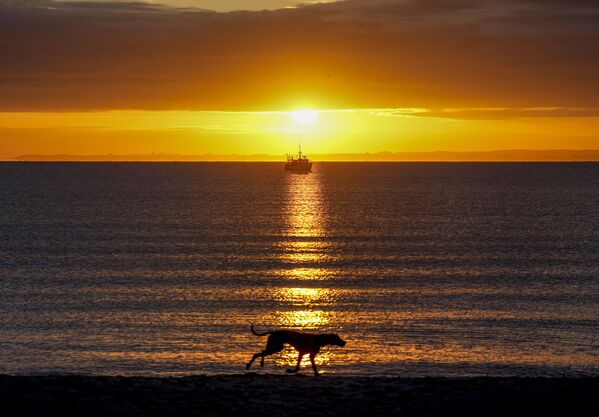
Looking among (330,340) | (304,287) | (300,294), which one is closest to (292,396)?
(330,340)

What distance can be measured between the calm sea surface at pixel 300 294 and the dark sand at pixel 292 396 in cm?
1340

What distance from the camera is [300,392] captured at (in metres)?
18.6

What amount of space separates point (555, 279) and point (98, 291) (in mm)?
34749

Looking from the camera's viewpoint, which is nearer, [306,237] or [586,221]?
[306,237]

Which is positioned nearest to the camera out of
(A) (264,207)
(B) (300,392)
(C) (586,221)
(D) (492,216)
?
(B) (300,392)

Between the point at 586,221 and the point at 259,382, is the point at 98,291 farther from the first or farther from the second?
the point at 586,221

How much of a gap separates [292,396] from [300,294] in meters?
37.8

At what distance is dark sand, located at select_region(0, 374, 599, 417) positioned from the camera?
1723cm

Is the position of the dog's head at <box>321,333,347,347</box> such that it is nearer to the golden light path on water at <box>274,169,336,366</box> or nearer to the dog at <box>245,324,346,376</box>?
the dog at <box>245,324,346,376</box>

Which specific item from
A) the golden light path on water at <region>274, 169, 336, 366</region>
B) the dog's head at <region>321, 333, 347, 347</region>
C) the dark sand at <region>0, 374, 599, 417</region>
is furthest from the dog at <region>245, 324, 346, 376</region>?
the golden light path on water at <region>274, 169, 336, 366</region>

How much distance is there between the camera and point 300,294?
184 feet

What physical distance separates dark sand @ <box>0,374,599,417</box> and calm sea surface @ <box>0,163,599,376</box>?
44.0 ft

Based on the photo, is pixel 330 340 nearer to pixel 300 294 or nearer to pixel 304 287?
pixel 300 294

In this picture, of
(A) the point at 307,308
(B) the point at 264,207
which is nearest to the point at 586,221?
(B) the point at 264,207
